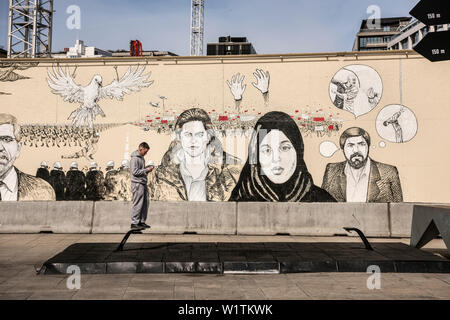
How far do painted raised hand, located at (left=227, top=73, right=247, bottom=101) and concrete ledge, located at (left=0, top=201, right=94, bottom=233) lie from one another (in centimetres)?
503

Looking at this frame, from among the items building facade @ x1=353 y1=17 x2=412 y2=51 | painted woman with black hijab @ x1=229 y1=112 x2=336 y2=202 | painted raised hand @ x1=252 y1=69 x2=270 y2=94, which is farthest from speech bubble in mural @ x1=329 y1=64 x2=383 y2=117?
building facade @ x1=353 y1=17 x2=412 y2=51

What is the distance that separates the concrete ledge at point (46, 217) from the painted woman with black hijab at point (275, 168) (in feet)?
13.4

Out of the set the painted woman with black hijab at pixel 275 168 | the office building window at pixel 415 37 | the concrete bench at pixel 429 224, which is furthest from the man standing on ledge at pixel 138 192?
the office building window at pixel 415 37

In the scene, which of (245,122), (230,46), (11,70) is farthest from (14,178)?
(230,46)

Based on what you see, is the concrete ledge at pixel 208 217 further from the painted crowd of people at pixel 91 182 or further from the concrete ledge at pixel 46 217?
the painted crowd of people at pixel 91 182

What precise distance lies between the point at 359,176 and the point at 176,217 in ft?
17.1

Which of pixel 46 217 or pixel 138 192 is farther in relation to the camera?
pixel 46 217

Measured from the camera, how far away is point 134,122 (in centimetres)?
1309

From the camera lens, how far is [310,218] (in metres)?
12.0

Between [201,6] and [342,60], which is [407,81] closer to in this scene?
[342,60]

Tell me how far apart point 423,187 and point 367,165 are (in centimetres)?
162

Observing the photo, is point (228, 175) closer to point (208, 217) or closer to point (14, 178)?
point (208, 217)

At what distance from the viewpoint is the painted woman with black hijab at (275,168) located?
1263 cm

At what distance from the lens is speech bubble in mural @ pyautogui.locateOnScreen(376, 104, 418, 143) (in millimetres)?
12508
